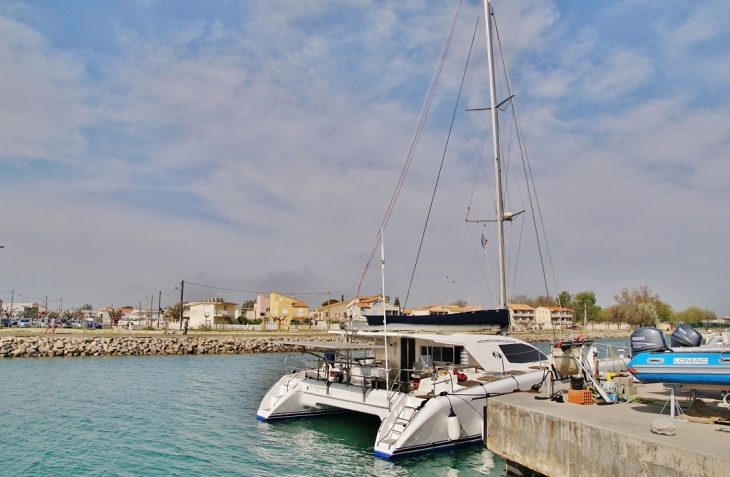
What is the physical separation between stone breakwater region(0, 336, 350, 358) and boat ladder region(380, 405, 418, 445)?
70.9 ft

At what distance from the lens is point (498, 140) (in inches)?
743

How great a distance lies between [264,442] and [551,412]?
23.9ft

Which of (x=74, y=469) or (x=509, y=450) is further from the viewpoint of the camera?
(x=74, y=469)

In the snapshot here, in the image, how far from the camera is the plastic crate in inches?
393

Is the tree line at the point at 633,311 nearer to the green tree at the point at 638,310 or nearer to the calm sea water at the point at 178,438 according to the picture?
the green tree at the point at 638,310

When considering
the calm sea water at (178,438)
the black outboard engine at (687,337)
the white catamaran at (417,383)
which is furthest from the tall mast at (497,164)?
the calm sea water at (178,438)

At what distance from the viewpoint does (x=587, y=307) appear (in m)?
140

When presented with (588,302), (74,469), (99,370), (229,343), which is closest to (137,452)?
(74,469)

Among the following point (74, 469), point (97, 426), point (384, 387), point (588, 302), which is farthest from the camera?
point (588, 302)

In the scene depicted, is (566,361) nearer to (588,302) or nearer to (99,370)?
(99,370)

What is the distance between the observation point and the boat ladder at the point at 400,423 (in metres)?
11.1

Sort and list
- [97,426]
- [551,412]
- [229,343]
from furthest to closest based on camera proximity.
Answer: [229,343]
[97,426]
[551,412]

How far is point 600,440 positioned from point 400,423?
504cm

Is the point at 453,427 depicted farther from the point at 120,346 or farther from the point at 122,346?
the point at 122,346
